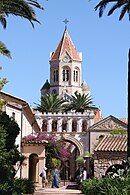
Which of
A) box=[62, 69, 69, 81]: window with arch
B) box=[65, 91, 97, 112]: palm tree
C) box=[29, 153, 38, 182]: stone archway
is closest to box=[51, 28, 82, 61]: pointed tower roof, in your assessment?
box=[62, 69, 69, 81]: window with arch

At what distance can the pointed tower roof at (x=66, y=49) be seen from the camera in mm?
118125

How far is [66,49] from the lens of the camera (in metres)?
119

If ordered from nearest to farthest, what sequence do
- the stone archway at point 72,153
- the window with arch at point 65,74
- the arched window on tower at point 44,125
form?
the stone archway at point 72,153 < the arched window on tower at point 44,125 < the window with arch at point 65,74

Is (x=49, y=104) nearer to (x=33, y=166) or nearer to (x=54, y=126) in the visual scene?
(x=54, y=126)

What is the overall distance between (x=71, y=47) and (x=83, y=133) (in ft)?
132

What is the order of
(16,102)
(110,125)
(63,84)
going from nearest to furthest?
(16,102) < (110,125) < (63,84)

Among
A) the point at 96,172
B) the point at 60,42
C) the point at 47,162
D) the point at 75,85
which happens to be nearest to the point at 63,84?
the point at 75,85

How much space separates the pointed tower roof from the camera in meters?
118

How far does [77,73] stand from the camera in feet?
396

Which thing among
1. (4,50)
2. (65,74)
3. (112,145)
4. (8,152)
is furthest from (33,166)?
(65,74)

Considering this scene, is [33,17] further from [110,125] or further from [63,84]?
[63,84]

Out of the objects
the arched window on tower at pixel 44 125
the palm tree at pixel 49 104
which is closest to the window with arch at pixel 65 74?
the palm tree at pixel 49 104

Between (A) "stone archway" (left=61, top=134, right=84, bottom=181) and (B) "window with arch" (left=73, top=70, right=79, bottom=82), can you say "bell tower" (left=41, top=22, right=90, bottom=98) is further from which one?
(A) "stone archway" (left=61, top=134, right=84, bottom=181)

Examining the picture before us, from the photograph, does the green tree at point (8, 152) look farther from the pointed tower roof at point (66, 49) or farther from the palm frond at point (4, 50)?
the pointed tower roof at point (66, 49)
